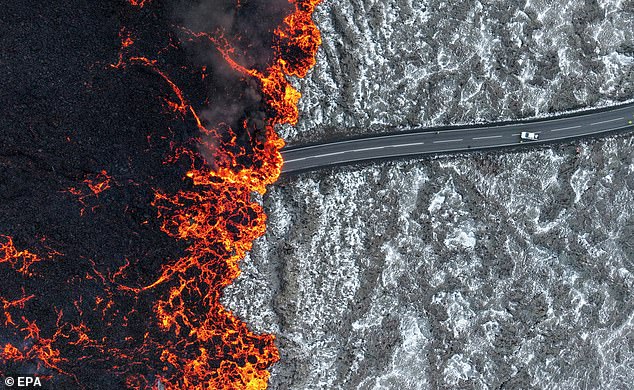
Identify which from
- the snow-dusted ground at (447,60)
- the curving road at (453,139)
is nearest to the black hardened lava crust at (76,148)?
the curving road at (453,139)

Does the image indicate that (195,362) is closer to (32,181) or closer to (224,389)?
(224,389)

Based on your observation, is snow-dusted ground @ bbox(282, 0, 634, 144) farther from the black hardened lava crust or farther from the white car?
the black hardened lava crust

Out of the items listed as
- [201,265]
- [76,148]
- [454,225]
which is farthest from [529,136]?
[76,148]

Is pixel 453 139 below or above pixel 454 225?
above

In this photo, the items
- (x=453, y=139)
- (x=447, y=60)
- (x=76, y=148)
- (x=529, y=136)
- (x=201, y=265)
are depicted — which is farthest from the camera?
(x=453, y=139)

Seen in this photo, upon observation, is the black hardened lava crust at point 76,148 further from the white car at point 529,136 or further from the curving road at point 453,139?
the white car at point 529,136

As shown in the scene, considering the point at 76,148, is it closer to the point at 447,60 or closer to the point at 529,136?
the point at 447,60
